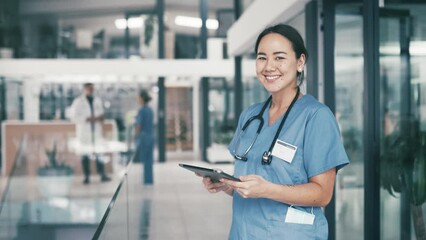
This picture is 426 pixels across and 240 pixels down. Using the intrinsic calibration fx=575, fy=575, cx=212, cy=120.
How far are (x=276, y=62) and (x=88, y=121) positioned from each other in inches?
361

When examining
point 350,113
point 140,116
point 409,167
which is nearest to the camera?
point 409,167

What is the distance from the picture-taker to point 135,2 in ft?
52.4

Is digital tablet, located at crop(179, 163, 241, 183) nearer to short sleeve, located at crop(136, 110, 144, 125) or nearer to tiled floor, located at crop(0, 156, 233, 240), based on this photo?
tiled floor, located at crop(0, 156, 233, 240)

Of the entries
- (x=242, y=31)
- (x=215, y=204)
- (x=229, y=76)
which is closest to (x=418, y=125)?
(x=215, y=204)

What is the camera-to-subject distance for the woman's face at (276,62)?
197cm

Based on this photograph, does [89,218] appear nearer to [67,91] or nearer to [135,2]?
[67,91]

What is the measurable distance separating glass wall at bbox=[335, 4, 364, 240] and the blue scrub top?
275 cm

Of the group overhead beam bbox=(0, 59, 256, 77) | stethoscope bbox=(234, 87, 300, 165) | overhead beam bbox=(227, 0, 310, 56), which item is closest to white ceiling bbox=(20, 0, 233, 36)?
overhead beam bbox=(0, 59, 256, 77)

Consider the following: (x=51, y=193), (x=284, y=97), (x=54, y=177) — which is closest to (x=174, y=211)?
(x=51, y=193)

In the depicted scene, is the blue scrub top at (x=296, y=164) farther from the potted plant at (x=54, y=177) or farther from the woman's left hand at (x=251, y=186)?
the potted plant at (x=54, y=177)

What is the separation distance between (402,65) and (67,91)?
12300mm

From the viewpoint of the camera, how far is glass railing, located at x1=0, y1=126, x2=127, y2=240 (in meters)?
7.69

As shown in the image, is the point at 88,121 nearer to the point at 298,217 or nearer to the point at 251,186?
the point at 298,217

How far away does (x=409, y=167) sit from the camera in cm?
396
